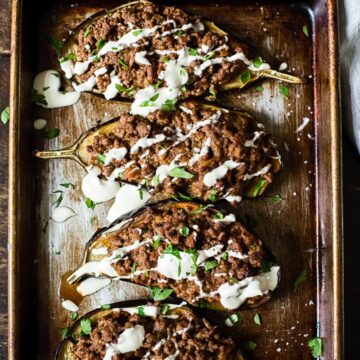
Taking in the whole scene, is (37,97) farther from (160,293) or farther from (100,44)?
(160,293)

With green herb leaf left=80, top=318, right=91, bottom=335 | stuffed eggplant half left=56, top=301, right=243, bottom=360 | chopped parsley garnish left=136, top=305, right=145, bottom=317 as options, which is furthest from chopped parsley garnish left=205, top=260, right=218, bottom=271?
green herb leaf left=80, top=318, right=91, bottom=335

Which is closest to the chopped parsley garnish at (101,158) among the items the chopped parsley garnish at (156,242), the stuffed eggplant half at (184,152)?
the stuffed eggplant half at (184,152)

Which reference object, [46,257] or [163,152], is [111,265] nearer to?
[46,257]

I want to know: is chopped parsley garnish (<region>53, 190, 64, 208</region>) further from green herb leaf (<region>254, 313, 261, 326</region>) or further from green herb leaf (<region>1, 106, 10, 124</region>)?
green herb leaf (<region>254, 313, 261, 326</region>)

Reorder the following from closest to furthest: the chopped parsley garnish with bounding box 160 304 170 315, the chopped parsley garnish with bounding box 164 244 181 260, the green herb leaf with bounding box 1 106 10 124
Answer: the chopped parsley garnish with bounding box 164 244 181 260, the chopped parsley garnish with bounding box 160 304 170 315, the green herb leaf with bounding box 1 106 10 124

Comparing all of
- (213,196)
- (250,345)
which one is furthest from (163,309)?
(213,196)

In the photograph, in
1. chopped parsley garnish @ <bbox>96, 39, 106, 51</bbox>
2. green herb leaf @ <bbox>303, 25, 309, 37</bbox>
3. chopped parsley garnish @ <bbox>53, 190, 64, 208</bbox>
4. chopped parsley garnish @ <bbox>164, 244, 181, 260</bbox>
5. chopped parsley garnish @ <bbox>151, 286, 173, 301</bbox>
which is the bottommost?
chopped parsley garnish @ <bbox>151, 286, 173, 301</bbox>
